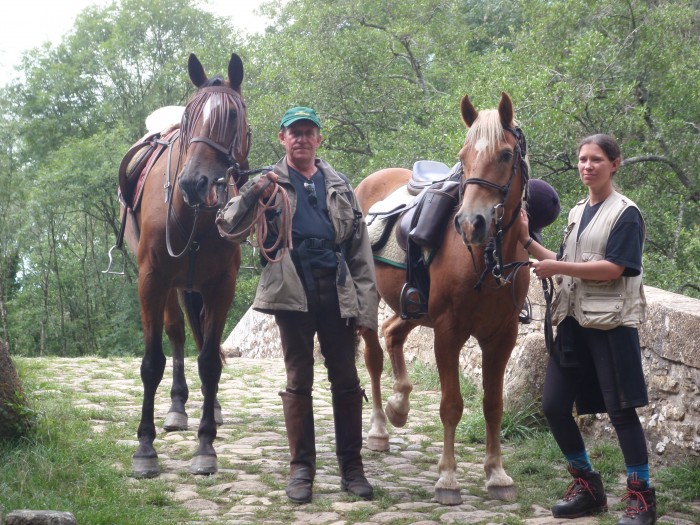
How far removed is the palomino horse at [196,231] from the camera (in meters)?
4.78

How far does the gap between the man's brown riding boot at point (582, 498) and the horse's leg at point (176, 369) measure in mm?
3172

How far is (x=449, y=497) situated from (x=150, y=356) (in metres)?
2.23

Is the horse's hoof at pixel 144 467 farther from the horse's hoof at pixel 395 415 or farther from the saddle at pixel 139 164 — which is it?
the saddle at pixel 139 164

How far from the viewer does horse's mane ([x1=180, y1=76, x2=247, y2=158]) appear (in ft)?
15.8

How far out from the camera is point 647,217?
1102cm

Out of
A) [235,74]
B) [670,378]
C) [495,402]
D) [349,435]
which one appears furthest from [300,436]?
[670,378]

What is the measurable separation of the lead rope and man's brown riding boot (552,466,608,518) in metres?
2.00

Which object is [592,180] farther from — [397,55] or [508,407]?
[397,55]

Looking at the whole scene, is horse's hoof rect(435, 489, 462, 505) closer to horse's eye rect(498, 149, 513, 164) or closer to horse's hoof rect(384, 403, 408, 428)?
horse's hoof rect(384, 403, 408, 428)

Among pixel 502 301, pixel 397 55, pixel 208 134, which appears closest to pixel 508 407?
pixel 502 301

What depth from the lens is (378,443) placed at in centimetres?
596

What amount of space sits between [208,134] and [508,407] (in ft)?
10.6

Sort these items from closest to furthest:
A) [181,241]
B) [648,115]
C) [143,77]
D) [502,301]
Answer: [502,301] < [181,241] < [648,115] < [143,77]

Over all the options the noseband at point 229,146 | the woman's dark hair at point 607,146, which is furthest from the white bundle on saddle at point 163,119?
the woman's dark hair at point 607,146
